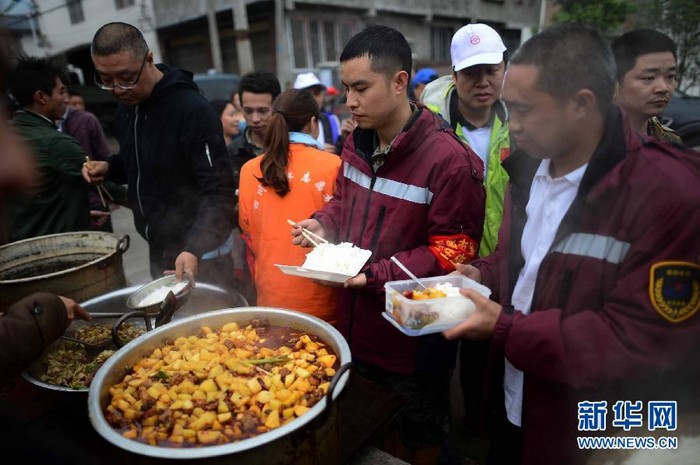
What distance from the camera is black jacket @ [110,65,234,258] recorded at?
3.05 m

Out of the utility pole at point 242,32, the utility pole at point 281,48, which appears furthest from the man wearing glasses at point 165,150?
the utility pole at point 281,48

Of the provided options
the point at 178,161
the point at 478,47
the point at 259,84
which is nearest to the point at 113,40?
the point at 178,161

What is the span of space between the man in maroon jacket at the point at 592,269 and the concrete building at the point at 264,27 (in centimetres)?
1622

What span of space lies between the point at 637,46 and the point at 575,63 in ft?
5.11

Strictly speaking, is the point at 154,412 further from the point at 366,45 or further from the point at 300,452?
the point at 366,45

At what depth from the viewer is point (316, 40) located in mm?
18031

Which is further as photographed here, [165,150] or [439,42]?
[439,42]

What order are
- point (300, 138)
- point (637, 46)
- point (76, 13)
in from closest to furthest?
point (637, 46) → point (300, 138) → point (76, 13)

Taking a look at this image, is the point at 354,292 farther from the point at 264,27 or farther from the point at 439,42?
the point at 439,42

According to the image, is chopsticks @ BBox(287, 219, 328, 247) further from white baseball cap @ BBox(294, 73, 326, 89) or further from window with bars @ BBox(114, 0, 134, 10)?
window with bars @ BBox(114, 0, 134, 10)

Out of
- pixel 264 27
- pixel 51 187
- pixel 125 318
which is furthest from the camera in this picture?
pixel 264 27

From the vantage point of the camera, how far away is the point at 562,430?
1.73 metres

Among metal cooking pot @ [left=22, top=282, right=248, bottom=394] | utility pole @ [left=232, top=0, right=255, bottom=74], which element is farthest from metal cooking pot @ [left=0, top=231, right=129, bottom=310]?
utility pole @ [left=232, top=0, right=255, bottom=74]

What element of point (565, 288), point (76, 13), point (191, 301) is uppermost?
point (76, 13)
